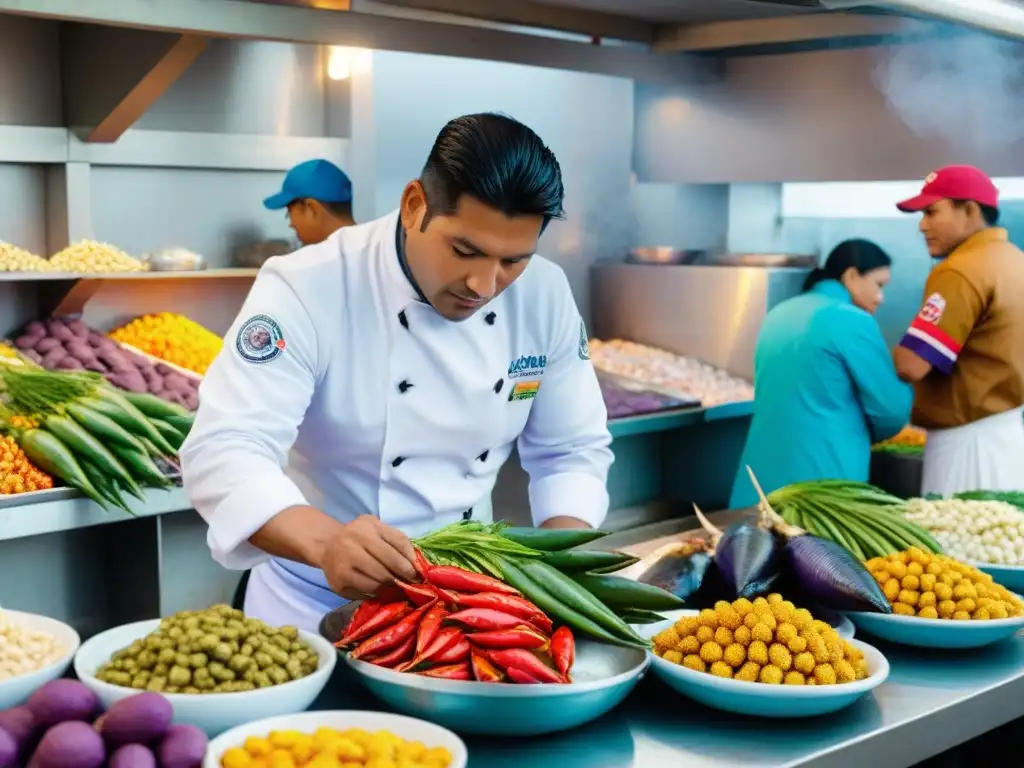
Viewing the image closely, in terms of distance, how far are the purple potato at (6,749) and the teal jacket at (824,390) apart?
12.0ft

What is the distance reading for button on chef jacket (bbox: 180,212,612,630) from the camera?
6.40ft

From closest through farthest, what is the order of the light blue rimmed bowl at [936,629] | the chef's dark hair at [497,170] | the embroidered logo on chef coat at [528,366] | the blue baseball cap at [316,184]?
the chef's dark hair at [497,170]
the light blue rimmed bowl at [936,629]
the embroidered logo on chef coat at [528,366]
the blue baseball cap at [316,184]

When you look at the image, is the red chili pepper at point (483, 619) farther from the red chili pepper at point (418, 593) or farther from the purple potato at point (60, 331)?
the purple potato at point (60, 331)

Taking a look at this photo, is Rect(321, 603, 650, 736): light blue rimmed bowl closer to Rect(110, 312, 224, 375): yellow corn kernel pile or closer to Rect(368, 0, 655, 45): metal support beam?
Rect(368, 0, 655, 45): metal support beam

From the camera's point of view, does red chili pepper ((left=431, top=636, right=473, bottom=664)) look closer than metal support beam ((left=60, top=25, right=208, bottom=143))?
Yes

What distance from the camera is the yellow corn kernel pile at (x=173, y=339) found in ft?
14.5

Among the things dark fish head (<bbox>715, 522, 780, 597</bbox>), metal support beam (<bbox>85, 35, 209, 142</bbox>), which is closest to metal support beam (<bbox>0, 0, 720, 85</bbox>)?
metal support beam (<bbox>85, 35, 209, 142</bbox>)

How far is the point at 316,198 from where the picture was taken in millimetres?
4582

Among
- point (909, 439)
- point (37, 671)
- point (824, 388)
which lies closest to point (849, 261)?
point (824, 388)

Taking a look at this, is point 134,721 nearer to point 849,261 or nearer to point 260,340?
point 260,340

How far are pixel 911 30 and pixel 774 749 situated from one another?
170 inches

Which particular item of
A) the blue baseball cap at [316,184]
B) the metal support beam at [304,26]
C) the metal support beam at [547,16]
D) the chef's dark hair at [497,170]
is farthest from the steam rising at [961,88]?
the chef's dark hair at [497,170]

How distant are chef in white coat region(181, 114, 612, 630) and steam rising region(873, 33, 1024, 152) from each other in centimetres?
334

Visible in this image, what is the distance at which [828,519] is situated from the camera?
243cm
